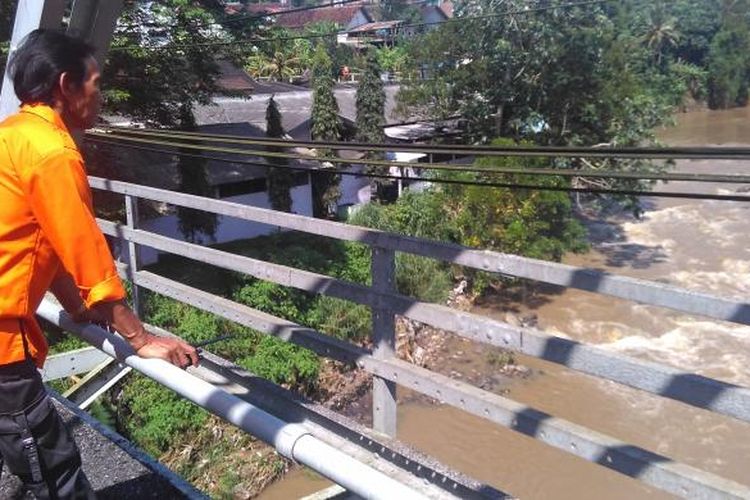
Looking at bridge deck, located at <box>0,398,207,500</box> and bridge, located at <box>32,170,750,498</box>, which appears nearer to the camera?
bridge, located at <box>32,170,750,498</box>

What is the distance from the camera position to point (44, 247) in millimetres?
1814

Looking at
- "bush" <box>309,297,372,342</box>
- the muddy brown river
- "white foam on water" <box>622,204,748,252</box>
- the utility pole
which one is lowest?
the muddy brown river

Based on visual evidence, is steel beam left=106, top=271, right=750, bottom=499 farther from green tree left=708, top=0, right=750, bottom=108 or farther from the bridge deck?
green tree left=708, top=0, right=750, bottom=108

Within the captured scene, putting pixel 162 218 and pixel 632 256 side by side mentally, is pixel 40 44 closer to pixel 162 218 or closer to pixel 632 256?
pixel 162 218

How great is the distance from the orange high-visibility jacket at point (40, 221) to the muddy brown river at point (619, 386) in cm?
663

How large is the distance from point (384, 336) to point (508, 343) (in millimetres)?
558

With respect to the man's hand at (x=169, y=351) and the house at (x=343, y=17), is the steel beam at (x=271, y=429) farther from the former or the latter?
the house at (x=343, y=17)

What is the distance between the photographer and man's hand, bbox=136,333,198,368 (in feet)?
6.19

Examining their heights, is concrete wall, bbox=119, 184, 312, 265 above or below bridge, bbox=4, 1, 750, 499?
below

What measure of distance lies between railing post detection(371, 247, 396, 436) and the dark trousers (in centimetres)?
122

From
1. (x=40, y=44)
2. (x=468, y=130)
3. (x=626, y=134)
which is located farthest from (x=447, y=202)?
(x=40, y=44)

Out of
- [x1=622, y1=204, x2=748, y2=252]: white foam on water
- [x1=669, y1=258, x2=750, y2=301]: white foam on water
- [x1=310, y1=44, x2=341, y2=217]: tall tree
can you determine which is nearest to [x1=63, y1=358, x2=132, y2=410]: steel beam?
[x1=310, y1=44, x2=341, y2=217]: tall tree

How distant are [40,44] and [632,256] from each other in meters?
21.3

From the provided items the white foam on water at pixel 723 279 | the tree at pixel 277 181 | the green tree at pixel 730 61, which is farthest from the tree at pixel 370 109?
the green tree at pixel 730 61
